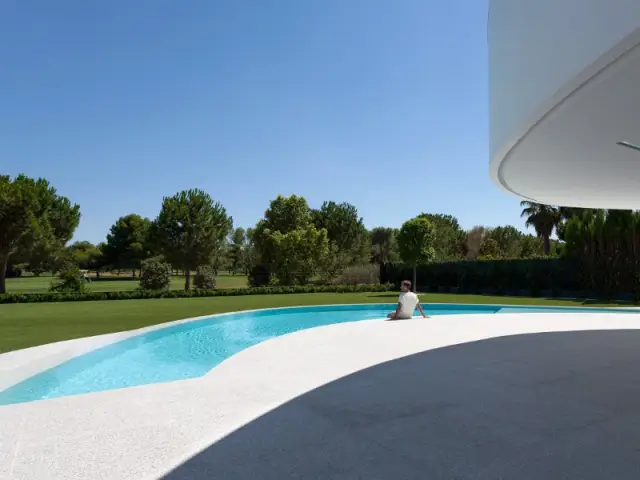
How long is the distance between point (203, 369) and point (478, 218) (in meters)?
44.2

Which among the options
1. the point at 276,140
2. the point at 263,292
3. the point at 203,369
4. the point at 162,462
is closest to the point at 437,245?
the point at 263,292

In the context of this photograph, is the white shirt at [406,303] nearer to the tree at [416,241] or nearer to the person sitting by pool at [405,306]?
the person sitting by pool at [405,306]

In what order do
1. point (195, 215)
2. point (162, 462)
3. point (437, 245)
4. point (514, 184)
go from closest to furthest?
1. point (162, 462)
2. point (514, 184)
3. point (195, 215)
4. point (437, 245)

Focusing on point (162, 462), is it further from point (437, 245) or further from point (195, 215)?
point (437, 245)

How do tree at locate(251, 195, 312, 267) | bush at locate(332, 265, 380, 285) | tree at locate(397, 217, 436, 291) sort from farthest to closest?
tree at locate(251, 195, 312, 267) → bush at locate(332, 265, 380, 285) → tree at locate(397, 217, 436, 291)

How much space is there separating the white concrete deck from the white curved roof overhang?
258cm

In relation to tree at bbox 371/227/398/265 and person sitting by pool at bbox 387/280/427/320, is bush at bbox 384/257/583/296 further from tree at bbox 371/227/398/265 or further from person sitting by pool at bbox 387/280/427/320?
tree at bbox 371/227/398/265

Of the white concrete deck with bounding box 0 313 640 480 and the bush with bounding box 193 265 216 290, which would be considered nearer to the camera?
the white concrete deck with bounding box 0 313 640 480

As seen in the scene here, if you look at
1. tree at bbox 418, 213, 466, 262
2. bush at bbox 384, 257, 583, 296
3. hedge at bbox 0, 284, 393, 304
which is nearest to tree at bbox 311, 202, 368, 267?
tree at bbox 418, 213, 466, 262

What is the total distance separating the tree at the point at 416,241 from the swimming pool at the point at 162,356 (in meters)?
11.5

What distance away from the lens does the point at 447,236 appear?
4491 centimetres

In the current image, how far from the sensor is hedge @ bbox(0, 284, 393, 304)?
19781mm

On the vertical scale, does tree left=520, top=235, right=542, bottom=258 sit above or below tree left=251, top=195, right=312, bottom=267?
below

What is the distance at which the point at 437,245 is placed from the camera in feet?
140
